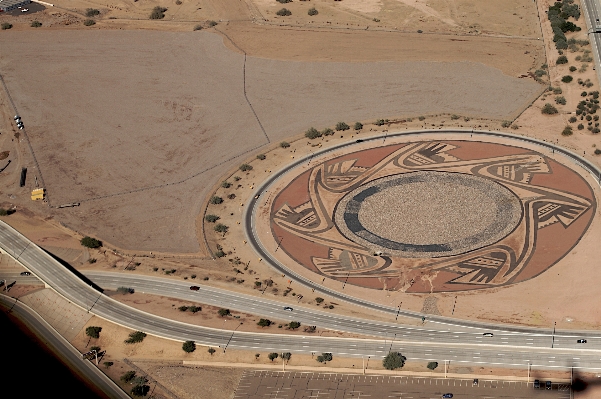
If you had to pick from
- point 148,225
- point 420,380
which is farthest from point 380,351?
point 148,225

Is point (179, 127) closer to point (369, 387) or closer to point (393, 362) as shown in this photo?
point (393, 362)

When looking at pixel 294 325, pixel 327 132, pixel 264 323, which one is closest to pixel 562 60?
pixel 327 132

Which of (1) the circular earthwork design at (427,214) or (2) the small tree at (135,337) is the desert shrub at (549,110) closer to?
(1) the circular earthwork design at (427,214)

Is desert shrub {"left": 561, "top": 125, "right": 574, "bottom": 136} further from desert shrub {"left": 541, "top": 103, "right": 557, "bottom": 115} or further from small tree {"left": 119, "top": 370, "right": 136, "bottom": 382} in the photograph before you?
small tree {"left": 119, "top": 370, "right": 136, "bottom": 382}

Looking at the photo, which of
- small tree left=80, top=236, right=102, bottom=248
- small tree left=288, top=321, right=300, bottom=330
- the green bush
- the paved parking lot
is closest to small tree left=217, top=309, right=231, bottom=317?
small tree left=288, top=321, right=300, bottom=330

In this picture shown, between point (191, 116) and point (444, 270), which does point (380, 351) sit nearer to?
point (444, 270)

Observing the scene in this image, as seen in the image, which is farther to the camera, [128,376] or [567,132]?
[567,132]
